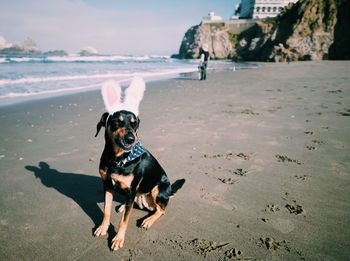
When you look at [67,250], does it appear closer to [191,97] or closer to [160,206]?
[160,206]

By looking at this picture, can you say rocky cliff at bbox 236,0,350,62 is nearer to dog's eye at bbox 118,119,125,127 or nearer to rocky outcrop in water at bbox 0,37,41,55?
dog's eye at bbox 118,119,125,127

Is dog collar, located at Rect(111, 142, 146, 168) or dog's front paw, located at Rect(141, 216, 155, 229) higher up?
dog collar, located at Rect(111, 142, 146, 168)

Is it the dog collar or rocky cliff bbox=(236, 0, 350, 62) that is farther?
rocky cliff bbox=(236, 0, 350, 62)

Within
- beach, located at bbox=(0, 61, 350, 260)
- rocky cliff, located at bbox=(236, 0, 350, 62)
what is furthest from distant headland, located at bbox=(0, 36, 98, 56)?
beach, located at bbox=(0, 61, 350, 260)

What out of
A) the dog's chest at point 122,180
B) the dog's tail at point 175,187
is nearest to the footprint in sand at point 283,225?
the dog's tail at point 175,187

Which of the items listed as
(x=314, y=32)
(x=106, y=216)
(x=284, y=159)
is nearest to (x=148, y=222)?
(x=106, y=216)

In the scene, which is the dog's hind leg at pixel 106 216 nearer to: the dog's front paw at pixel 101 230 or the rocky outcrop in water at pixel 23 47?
the dog's front paw at pixel 101 230

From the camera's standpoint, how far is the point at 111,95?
3084mm

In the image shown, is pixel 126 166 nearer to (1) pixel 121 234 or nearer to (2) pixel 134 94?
(1) pixel 121 234

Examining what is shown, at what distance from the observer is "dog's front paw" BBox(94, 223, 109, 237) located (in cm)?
294

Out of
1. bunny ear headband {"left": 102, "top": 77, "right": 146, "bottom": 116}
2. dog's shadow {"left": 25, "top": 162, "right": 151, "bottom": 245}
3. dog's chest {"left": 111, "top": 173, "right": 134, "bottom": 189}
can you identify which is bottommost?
dog's shadow {"left": 25, "top": 162, "right": 151, "bottom": 245}

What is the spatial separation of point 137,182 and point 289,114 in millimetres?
6467

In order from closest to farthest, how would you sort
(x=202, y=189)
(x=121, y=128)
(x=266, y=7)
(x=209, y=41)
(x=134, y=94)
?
(x=121, y=128) → (x=134, y=94) → (x=202, y=189) → (x=209, y=41) → (x=266, y=7)

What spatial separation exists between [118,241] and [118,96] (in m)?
1.67
